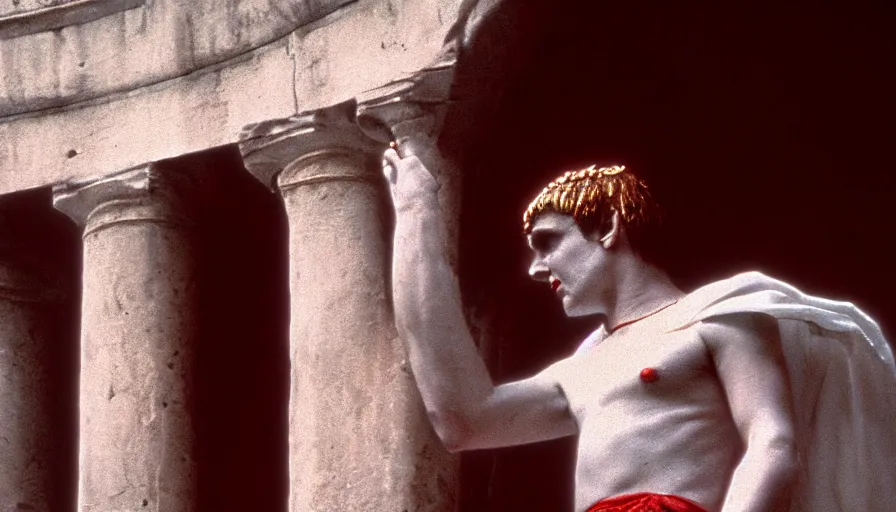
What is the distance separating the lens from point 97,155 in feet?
29.9

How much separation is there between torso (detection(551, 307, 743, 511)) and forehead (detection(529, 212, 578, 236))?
414 mm

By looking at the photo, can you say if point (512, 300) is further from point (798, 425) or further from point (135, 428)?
point (798, 425)

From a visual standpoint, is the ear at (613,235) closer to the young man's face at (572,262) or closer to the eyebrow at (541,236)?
the young man's face at (572,262)

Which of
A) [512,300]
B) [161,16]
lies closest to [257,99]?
[161,16]

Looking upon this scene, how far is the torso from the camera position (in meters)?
6.23

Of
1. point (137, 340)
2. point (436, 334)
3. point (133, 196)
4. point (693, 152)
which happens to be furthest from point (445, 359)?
point (693, 152)

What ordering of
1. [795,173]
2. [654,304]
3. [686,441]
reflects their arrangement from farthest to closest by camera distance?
[795,173] → [654,304] → [686,441]

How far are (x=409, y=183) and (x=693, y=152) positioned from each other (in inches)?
111

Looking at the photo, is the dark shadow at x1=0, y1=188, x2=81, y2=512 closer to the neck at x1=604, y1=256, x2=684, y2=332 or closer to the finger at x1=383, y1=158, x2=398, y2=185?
the finger at x1=383, y1=158, x2=398, y2=185

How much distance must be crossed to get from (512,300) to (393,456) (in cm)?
115

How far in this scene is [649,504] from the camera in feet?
20.2

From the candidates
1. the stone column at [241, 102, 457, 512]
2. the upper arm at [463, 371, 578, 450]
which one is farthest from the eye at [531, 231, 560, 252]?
the stone column at [241, 102, 457, 512]

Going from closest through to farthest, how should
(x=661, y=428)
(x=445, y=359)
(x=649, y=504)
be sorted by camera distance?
(x=649, y=504) → (x=661, y=428) → (x=445, y=359)

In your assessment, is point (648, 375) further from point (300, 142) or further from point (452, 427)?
point (300, 142)
